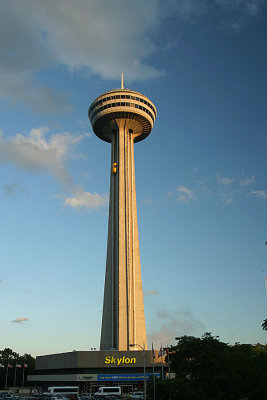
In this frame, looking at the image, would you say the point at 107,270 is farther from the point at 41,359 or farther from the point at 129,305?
the point at 41,359

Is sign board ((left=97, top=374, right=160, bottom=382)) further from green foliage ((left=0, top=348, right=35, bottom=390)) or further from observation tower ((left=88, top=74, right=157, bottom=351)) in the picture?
green foliage ((left=0, top=348, right=35, bottom=390))

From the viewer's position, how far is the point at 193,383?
64.1 m

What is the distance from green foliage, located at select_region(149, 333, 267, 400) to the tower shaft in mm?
38209

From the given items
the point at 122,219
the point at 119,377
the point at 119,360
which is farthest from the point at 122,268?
the point at 119,377

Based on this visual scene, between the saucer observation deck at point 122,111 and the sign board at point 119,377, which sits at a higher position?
the saucer observation deck at point 122,111

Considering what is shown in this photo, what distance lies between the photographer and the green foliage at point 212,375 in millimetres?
61250

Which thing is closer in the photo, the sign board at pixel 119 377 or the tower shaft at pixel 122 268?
the sign board at pixel 119 377

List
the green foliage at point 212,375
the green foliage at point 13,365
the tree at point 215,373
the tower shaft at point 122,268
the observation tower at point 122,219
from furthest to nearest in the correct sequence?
1. the green foliage at point 13,365
2. the observation tower at point 122,219
3. the tower shaft at point 122,268
4. the tree at point 215,373
5. the green foliage at point 212,375

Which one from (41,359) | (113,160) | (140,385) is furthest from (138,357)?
(113,160)

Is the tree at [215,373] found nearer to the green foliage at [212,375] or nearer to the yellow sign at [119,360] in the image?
the green foliage at [212,375]

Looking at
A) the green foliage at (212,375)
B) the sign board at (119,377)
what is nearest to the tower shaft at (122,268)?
the sign board at (119,377)

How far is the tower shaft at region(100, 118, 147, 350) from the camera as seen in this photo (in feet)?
376

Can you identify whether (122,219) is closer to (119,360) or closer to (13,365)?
(119,360)

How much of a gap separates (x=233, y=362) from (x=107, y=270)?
5925cm
